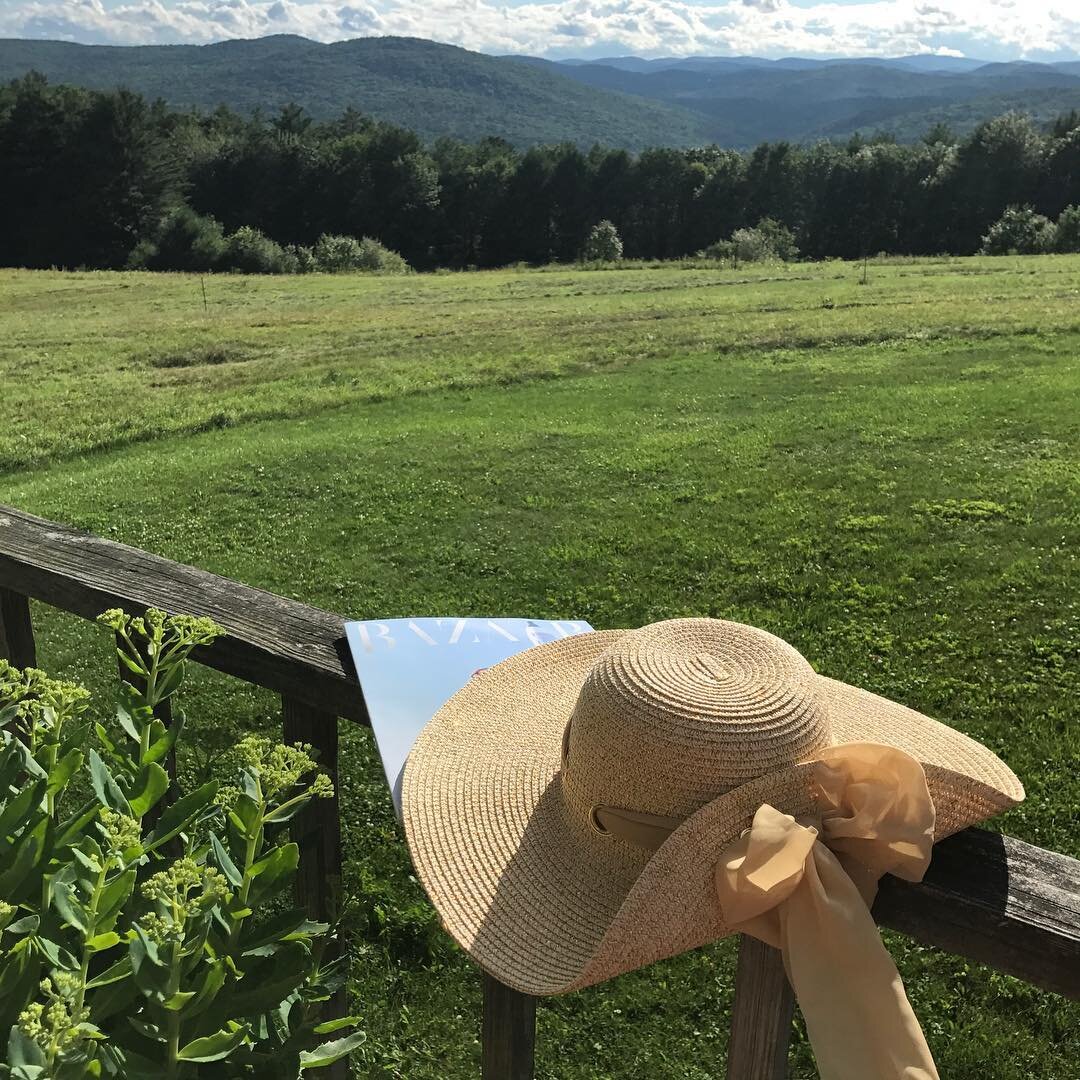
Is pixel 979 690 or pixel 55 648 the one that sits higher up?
pixel 979 690

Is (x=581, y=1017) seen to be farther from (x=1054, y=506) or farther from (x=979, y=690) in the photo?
(x=1054, y=506)

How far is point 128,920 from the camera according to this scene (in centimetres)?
134

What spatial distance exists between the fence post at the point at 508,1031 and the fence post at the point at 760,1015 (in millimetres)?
368

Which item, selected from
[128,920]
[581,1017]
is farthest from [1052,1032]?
[128,920]

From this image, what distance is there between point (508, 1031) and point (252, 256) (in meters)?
60.8

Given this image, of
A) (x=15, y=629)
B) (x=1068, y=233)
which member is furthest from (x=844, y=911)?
(x=1068, y=233)

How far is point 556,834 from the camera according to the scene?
156cm

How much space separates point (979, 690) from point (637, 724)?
15.5 feet

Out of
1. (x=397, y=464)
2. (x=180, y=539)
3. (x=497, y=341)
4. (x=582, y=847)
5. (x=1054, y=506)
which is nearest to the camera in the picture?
(x=582, y=847)

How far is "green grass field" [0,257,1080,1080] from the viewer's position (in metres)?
3.62

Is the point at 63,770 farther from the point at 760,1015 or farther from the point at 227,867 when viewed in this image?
the point at 760,1015

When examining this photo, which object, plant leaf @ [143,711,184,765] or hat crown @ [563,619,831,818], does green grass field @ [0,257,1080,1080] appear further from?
hat crown @ [563,619,831,818]

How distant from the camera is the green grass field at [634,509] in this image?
362 centimetres

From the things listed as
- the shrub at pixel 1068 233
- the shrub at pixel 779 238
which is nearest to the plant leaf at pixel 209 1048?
the shrub at pixel 1068 233
